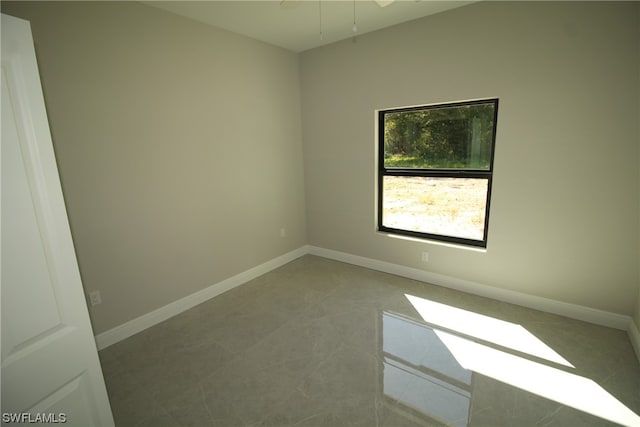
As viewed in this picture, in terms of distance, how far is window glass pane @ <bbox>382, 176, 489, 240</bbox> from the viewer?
2957 millimetres

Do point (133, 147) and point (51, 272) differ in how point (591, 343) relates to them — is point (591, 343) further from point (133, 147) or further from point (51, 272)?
point (133, 147)

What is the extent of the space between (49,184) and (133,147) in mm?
1569

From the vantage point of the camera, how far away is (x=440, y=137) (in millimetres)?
3033

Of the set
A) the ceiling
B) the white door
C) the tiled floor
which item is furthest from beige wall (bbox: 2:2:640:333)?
the white door

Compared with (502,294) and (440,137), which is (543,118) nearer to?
(440,137)

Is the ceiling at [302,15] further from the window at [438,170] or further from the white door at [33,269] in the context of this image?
the white door at [33,269]

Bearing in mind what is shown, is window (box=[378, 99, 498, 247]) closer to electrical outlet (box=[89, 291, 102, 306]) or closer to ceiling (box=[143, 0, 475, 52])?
ceiling (box=[143, 0, 475, 52])

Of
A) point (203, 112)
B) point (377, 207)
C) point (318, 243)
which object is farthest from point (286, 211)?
point (203, 112)

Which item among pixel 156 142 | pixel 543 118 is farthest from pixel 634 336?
pixel 156 142

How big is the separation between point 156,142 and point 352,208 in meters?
2.21

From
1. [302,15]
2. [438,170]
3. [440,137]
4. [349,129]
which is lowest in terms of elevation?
[438,170]

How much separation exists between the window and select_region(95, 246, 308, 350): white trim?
1.52 meters

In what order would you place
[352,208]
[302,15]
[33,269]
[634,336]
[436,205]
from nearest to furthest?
[33,269], [634,336], [302,15], [436,205], [352,208]

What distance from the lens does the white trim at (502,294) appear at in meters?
2.42
